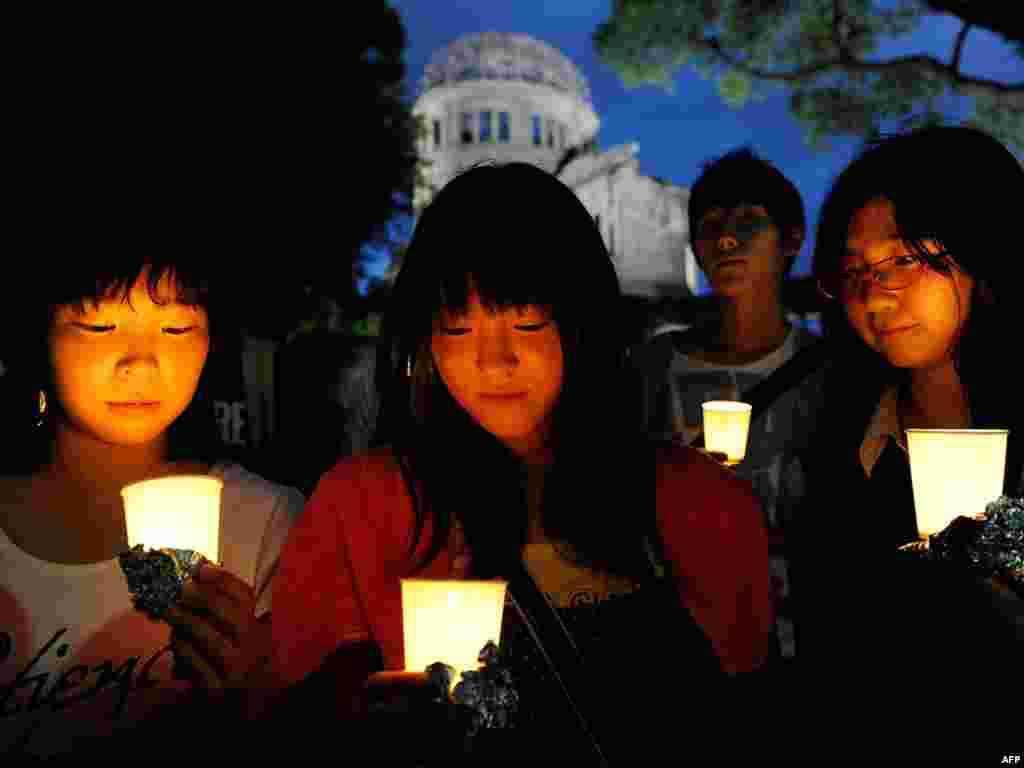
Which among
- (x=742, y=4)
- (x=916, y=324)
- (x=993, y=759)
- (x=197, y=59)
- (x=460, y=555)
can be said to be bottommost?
(x=993, y=759)

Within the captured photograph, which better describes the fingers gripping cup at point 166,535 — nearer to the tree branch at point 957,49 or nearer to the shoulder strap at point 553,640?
the shoulder strap at point 553,640

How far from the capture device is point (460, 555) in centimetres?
267

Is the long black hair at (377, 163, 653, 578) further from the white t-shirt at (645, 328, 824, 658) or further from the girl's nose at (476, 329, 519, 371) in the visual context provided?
the white t-shirt at (645, 328, 824, 658)

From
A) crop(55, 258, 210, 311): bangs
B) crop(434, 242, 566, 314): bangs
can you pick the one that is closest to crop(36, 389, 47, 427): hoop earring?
crop(55, 258, 210, 311): bangs

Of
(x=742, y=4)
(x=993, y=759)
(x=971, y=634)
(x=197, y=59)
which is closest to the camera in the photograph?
(x=993, y=759)

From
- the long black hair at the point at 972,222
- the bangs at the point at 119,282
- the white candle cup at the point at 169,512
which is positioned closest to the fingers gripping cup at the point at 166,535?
the white candle cup at the point at 169,512

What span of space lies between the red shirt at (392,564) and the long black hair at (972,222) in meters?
1.23

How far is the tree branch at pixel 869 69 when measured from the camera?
49.6ft

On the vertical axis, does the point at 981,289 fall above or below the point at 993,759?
above

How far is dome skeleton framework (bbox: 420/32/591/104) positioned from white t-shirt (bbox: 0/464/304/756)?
7628cm

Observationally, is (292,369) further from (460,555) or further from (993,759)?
(993,759)

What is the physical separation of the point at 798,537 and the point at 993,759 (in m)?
1.55

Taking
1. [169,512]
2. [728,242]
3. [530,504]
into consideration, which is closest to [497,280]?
[530,504]

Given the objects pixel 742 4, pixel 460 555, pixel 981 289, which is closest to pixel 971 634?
pixel 981 289
